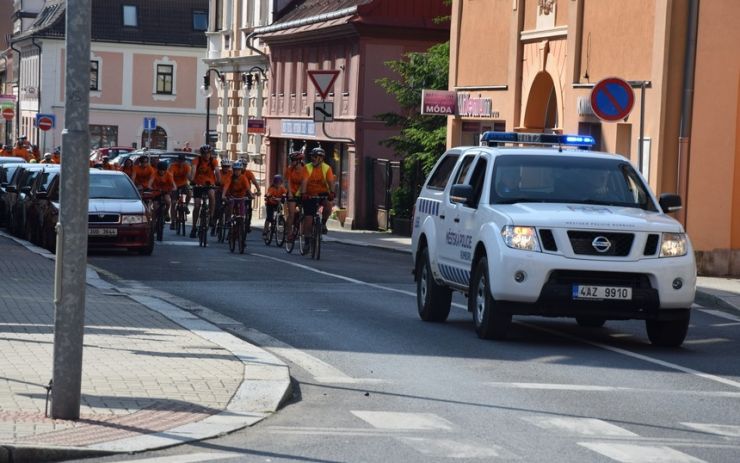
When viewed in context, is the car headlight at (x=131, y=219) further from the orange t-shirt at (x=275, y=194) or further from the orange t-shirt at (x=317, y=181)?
the orange t-shirt at (x=275, y=194)

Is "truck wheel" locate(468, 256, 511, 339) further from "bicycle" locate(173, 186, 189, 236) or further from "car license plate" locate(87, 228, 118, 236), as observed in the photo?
"bicycle" locate(173, 186, 189, 236)

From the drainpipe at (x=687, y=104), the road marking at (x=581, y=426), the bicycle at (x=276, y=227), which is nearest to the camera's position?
the road marking at (x=581, y=426)

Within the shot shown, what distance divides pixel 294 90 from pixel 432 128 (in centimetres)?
1579

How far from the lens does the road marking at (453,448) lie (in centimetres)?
873

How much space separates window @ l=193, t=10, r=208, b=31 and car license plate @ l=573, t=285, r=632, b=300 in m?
83.6

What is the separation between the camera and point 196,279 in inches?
904

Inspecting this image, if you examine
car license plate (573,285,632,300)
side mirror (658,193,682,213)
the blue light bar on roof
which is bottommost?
car license plate (573,285,632,300)

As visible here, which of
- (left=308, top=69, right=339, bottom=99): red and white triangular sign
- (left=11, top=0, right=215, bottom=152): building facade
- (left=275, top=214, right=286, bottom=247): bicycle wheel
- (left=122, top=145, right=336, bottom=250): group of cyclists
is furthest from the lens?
(left=11, top=0, right=215, bottom=152): building facade

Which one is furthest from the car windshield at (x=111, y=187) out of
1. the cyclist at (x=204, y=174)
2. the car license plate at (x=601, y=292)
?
the car license plate at (x=601, y=292)

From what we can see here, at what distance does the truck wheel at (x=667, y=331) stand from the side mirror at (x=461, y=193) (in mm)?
1948

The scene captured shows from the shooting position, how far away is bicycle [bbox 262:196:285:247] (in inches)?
1325

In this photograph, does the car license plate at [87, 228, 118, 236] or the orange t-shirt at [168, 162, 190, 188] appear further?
the orange t-shirt at [168, 162, 190, 188]

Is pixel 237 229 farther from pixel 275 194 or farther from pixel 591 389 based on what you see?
pixel 591 389

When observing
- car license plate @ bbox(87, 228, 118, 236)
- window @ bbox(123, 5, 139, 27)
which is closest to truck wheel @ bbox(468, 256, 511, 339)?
car license plate @ bbox(87, 228, 118, 236)
